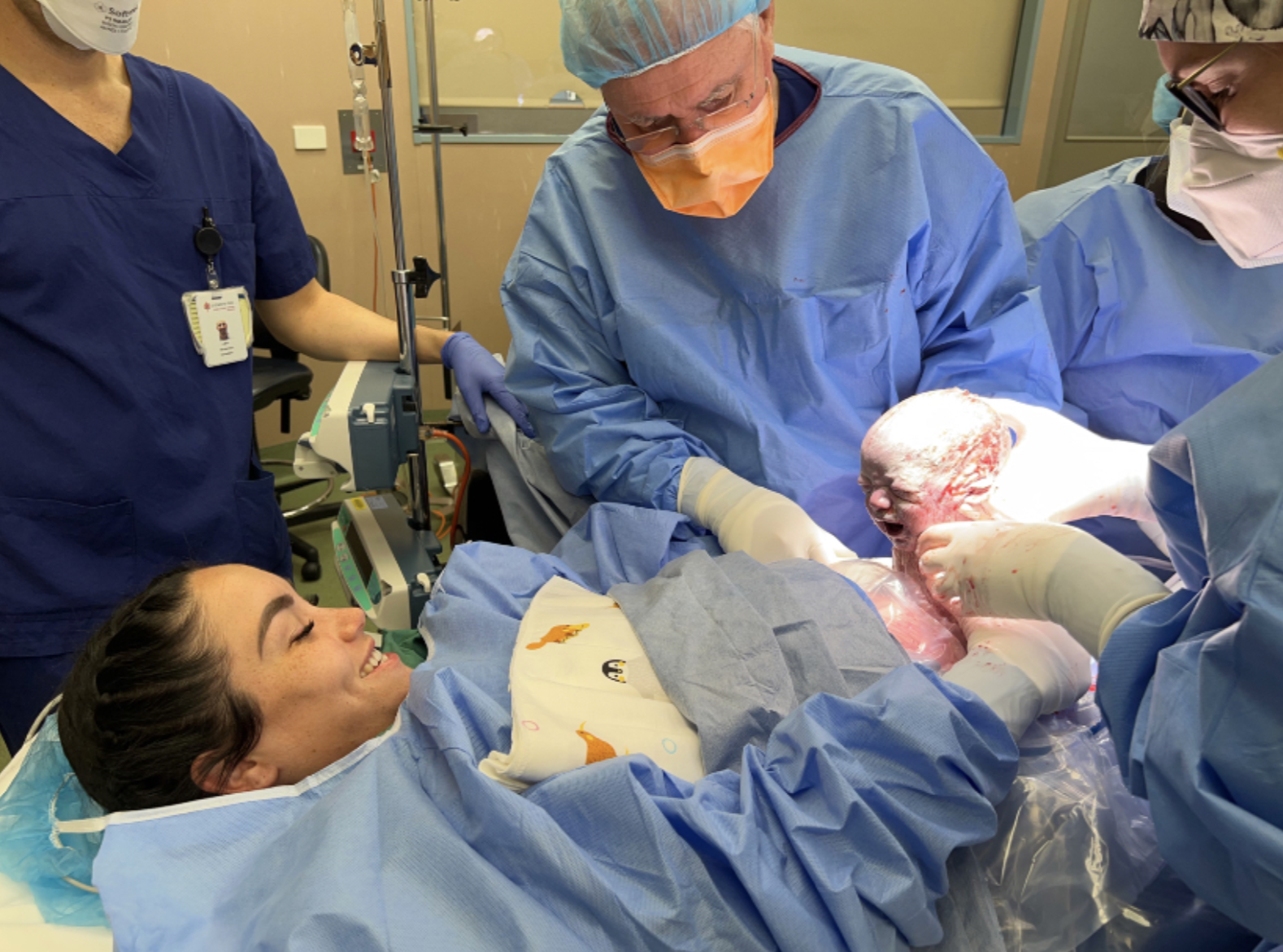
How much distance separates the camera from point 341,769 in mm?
1114

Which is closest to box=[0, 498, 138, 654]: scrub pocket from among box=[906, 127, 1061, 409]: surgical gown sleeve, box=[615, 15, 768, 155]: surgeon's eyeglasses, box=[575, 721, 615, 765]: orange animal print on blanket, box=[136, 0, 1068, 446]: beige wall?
box=[575, 721, 615, 765]: orange animal print on blanket

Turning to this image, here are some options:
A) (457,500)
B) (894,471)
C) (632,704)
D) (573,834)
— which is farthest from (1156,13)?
(457,500)

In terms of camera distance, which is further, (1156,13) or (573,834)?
(1156,13)

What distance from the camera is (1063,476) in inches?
53.7

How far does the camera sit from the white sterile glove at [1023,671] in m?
1.06

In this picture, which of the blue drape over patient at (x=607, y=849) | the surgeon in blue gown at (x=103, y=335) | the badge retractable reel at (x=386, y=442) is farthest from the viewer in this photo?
the badge retractable reel at (x=386, y=442)

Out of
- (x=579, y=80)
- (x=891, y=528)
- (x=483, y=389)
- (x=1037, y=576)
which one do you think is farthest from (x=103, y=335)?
(x=579, y=80)

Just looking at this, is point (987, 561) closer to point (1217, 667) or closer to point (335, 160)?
point (1217, 667)

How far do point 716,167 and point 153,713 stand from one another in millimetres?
1109

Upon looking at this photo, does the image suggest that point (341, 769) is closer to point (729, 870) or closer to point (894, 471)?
point (729, 870)

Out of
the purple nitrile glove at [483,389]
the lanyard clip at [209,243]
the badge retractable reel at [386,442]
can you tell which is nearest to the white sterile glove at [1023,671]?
the badge retractable reel at [386,442]

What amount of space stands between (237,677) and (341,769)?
0.18 meters

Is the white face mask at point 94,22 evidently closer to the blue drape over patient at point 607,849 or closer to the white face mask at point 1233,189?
the blue drape over patient at point 607,849

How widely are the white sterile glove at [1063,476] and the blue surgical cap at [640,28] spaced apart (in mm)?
724
